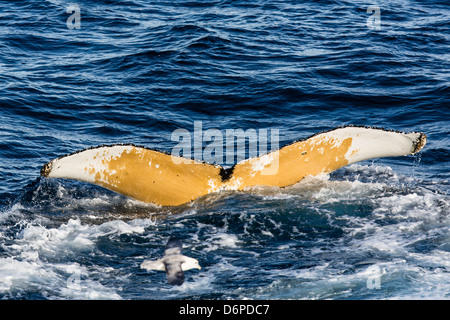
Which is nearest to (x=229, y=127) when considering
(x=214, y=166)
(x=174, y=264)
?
(x=214, y=166)

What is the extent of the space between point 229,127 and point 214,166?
517 cm

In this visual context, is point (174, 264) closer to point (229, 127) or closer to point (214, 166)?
point (214, 166)

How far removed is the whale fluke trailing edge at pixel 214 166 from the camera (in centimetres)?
788

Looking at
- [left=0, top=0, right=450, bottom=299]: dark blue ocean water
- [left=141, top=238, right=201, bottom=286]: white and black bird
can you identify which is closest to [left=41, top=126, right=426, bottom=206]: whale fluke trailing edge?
[left=0, top=0, right=450, bottom=299]: dark blue ocean water

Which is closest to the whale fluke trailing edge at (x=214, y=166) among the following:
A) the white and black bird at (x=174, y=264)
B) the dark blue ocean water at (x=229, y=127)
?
the dark blue ocean water at (x=229, y=127)

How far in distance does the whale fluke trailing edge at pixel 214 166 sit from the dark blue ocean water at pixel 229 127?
8.2 inches

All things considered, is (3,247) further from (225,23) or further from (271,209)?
(225,23)

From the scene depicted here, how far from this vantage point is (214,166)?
27.4 ft

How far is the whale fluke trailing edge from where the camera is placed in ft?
25.8

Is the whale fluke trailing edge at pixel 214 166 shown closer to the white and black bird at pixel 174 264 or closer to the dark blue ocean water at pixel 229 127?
the dark blue ocean water at pixel 229 127

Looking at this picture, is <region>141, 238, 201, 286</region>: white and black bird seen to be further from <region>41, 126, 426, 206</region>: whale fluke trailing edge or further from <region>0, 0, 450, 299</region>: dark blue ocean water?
<region>41, 126, 426, 206</region>: whale fluke trailing edge
